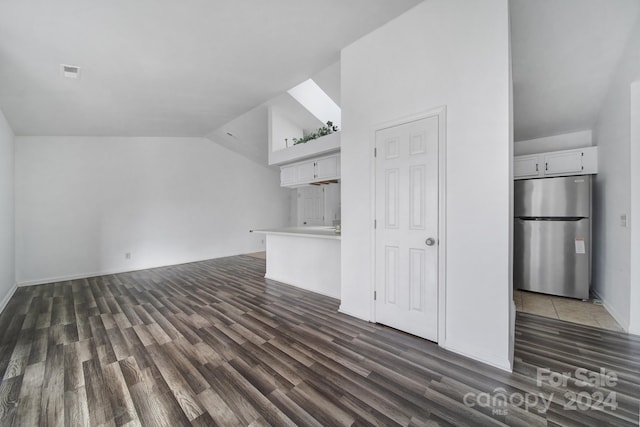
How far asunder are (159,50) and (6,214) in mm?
3611

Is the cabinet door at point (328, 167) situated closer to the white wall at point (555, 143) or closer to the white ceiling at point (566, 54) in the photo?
the white ceiling at point (566, 54)

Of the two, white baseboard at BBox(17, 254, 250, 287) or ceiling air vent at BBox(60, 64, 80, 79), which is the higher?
ceiling air vent at BBox(60, 64, 80, 79)

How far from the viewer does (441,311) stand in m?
2.19

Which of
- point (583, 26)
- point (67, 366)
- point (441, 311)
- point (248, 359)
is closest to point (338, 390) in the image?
point (248, 359)

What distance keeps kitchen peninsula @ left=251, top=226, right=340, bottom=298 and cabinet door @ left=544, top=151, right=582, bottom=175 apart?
3415 mm

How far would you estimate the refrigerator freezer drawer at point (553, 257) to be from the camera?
3.30 meters

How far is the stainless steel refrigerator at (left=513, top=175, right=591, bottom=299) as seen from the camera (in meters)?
3.30

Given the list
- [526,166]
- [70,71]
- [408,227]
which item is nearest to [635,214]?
[526,166]

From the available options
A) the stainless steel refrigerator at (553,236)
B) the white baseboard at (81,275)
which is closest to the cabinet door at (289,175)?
the white baseboard at (81,275)

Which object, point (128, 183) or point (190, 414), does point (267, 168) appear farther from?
point (190, 414)

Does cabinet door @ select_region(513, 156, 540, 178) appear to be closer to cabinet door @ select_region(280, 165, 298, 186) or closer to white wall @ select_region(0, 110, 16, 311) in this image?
cabinet door @ select_region(280, 165, 298, 186)

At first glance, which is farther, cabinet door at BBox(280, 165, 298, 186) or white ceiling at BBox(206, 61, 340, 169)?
cabinet door at BBox(280, 165, 298, 186)

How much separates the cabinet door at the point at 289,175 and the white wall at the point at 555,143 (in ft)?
13.0

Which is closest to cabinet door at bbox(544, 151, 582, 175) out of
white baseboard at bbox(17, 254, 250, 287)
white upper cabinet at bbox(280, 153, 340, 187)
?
white upper cabinet at bbox(280, 153, 340, 187)
